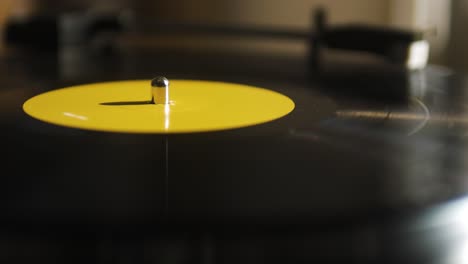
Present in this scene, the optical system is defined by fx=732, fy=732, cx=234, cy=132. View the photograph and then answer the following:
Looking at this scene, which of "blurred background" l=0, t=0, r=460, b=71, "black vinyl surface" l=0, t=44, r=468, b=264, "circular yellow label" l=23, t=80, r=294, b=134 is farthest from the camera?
"blurred background" l=0, t=0, r=460, b=71

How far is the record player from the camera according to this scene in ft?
1.27

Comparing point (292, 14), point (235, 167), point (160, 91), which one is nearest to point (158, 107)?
point (160, 91)

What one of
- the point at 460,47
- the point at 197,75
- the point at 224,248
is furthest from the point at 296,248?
the point at 460,47

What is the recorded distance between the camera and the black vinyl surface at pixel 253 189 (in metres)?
0.38

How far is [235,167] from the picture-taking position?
0.50 m

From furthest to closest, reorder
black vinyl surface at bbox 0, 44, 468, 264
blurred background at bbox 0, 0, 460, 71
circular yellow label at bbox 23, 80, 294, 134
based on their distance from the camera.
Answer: blurred background at bbox 0, 0, 460, 71, circular yellow label at bbox 23, 80, 294, 134, black vinyl surface at bbox 0, 44, 468, 264

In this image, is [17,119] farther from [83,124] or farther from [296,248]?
[296,248]

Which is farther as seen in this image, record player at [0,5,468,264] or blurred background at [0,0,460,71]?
blurred background at [0,0,460,71]

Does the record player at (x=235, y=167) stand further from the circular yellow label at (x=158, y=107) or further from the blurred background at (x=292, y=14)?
the blurred background at (x=292, y=14)

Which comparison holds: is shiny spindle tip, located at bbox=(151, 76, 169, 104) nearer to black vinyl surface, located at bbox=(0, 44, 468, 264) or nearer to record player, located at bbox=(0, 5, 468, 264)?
record player, located at bbox=(0, 5, 468, 264)

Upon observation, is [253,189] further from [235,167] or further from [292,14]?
[292,14]

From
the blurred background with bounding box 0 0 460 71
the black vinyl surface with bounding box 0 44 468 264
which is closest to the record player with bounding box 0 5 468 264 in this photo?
the black vinyl surface with bounding box 0 44 468 264

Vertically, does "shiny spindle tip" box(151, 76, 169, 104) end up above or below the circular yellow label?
above

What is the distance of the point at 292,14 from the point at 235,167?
1085mm
